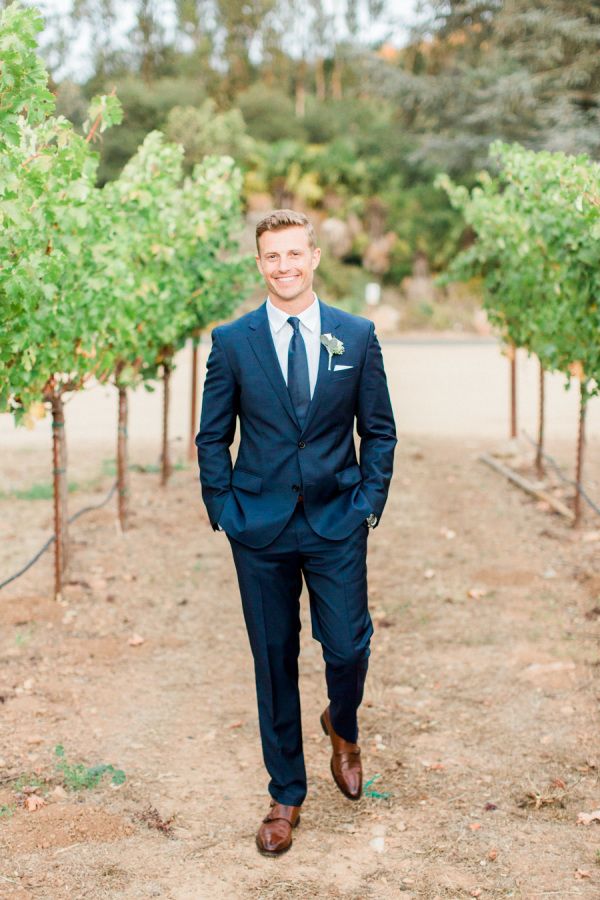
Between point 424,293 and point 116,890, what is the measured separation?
2774 centimetres

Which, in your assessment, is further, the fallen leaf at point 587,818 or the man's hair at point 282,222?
the fallen leaf at point 587,818

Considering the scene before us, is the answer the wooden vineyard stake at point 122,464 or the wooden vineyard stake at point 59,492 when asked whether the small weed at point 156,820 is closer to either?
the wooden vineyard stake at point 59,492

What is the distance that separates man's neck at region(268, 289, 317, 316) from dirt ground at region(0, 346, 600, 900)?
1976 mm

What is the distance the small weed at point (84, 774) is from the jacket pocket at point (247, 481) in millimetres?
1521

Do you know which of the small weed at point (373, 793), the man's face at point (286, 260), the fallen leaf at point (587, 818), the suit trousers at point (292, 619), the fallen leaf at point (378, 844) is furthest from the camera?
the small weed at point (373, 793)

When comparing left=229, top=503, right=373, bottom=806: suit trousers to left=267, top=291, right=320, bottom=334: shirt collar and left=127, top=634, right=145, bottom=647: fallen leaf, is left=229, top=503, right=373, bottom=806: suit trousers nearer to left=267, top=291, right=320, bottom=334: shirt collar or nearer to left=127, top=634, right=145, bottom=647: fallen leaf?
left=267, top=291, right=320, bottom=334: shirt collar

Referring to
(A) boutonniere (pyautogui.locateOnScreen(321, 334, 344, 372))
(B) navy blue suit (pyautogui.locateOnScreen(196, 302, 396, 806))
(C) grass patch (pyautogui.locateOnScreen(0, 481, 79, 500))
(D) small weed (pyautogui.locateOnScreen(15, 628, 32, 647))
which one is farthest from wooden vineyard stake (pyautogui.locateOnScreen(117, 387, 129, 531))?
(A) boutonniere (pyautogui.locateOnScreen(321, 334, 344, 372))

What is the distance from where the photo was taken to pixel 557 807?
3.99 m

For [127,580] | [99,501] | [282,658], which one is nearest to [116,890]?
[282,658]

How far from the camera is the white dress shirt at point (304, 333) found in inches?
142

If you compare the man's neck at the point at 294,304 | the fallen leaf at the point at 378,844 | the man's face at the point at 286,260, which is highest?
the man's face at the point at 286,260

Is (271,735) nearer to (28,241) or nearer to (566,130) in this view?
(28,241)

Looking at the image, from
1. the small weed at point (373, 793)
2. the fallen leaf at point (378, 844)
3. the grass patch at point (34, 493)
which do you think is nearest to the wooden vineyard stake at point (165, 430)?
the grass patch at point (34, 493)

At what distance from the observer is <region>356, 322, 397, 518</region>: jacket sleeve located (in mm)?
3641
